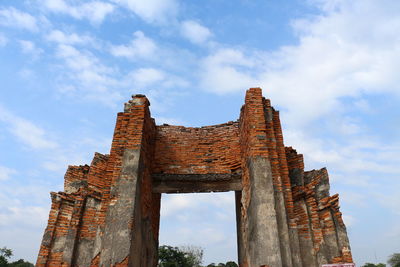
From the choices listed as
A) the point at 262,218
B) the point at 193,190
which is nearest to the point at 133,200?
the point at 193,190

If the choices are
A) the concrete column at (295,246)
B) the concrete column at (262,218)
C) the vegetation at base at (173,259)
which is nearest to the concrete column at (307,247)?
the concrete column at (295,246)

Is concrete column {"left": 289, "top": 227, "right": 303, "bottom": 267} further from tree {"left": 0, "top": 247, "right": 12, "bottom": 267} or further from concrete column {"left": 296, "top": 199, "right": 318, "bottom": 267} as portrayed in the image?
tree {"left": 0, "top": 247, "right": 12, "bottom": 267}

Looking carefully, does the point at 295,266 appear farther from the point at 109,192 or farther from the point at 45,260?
the point at 45,260

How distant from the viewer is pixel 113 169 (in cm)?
608

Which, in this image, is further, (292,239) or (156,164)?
(156,164)

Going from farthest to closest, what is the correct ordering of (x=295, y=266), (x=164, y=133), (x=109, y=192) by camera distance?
(x=164, y=133), (x=109, y=192), (x=295, y=266)

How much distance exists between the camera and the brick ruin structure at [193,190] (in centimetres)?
519

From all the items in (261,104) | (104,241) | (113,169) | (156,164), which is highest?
(261,104)

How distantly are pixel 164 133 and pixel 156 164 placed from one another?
948mm

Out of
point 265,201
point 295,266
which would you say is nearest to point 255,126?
point 265,201

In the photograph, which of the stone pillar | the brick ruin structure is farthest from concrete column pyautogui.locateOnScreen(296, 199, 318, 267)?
the stone pillar

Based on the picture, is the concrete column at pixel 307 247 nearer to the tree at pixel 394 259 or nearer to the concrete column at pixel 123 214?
the concrete column at pixel 123 214

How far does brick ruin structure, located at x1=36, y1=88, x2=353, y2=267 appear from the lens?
519cm

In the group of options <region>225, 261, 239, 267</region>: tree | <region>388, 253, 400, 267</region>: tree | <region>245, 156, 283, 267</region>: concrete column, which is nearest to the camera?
<region>245, 156, 283, 267</region>: concrete column
